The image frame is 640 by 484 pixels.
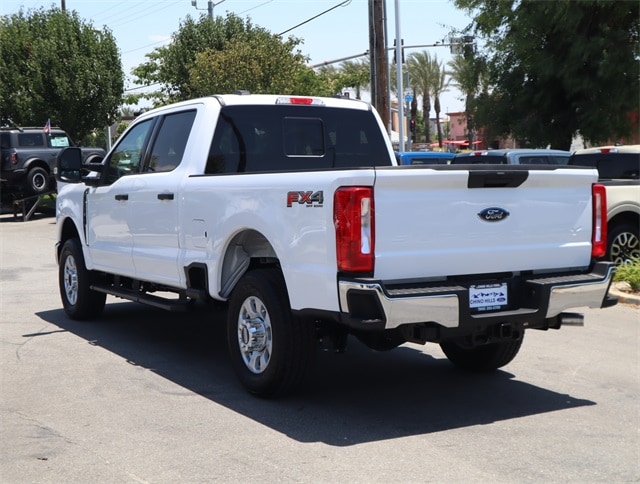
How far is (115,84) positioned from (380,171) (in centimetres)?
3134

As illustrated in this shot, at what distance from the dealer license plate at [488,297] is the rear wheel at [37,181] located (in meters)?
21.9

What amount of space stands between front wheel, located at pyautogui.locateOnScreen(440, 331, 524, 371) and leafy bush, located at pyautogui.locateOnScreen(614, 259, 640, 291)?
4693mm

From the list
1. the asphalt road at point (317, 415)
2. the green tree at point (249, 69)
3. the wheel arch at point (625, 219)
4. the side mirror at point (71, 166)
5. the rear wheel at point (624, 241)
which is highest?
the green tree at point (249, 69)

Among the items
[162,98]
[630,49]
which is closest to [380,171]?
[630,49]

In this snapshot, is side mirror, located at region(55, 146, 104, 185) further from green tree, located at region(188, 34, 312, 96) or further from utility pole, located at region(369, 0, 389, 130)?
green tree, located at region(188, 34, 312, 96)

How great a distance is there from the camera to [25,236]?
20.8 meters

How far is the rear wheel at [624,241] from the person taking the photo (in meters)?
12.3

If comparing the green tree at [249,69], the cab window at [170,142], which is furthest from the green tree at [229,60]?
the cab window at [170,142]

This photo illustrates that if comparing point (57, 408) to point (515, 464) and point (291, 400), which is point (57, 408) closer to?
point (291, 400)

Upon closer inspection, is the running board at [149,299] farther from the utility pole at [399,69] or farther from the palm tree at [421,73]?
the palm tree at [421,73]

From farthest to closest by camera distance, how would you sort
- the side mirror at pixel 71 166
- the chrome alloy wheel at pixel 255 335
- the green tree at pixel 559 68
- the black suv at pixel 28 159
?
the black suv at pixel 28 159
the green tree at pixel 559 68
the side mirror at pixel 71 166
the chrome alloy wheel at pixel 255 335

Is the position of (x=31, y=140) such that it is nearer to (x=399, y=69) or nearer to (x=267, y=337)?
(x=399, y=69)

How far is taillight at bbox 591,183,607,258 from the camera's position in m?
6.36

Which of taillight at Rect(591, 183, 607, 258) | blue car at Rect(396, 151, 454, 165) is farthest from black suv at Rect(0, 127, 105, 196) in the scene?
taillight at Rect(591, 183, 607, 258)
